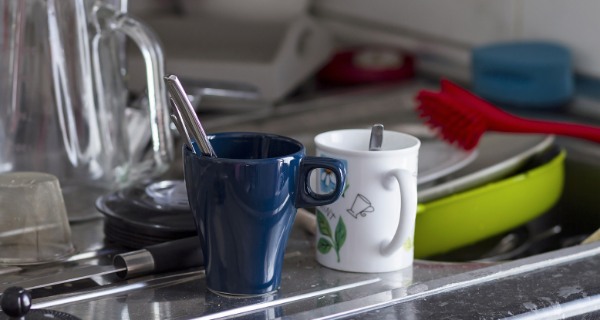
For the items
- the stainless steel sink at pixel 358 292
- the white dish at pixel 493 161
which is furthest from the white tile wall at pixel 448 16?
the stainless steel sink at pixel 358 292

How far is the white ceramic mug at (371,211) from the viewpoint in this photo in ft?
1.45

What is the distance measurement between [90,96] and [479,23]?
0.69 meters

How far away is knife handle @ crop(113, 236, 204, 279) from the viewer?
1.51ft

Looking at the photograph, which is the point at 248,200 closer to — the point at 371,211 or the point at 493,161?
the point at 371,211

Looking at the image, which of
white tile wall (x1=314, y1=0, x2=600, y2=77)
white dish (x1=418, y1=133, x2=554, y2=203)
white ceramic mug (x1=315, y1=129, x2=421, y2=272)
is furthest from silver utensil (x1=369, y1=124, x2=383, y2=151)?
white tile wall (x1=314, y1=0, x2=600, y2=77)

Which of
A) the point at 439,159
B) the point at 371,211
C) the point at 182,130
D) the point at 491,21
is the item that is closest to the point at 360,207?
the point at 371,211

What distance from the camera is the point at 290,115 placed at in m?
0.95

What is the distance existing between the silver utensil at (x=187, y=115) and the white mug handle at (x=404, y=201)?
0.12 m

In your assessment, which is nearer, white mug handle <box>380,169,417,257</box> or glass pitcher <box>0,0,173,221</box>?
white mug handle <box>380,169,417,257</box>

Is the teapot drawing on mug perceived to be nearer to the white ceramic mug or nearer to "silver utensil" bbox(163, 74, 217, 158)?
the white ceramic mug

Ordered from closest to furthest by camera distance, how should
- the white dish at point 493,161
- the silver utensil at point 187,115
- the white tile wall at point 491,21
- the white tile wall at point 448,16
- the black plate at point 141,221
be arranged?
the silver utensil at point 187,115 → the black plate at point 141,221 → the white dish at point 493,161 → the white tile wall at point 491,21 → the white tile wall at point 448,16

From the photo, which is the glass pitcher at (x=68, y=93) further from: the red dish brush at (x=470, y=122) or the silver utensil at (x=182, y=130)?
the red dish brush at (x=470, y=122)

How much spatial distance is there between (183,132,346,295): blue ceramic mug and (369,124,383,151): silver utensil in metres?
0.08

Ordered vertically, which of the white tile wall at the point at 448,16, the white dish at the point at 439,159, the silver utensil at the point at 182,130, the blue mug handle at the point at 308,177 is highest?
the white tile wall at the point at 448,16
